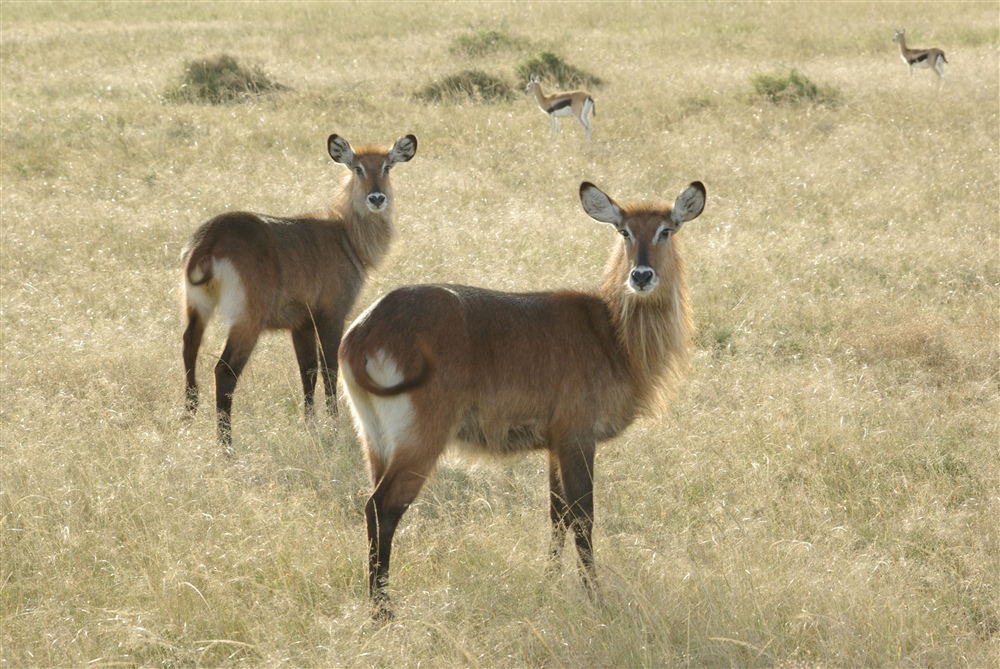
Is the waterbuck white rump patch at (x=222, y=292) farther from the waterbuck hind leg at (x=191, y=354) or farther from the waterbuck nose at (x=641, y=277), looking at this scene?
the waterbuck nose at (x=641, y=277)

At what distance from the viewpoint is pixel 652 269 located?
414cm

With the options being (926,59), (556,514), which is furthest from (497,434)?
(926,59)

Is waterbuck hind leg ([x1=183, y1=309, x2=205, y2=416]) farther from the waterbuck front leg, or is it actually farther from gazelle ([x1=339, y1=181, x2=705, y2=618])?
gazelle ([x1=339, y1=181, x2=705, y2=618])

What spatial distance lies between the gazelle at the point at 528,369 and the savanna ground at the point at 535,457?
1.35 feet

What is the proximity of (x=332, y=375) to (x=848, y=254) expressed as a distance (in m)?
4.32

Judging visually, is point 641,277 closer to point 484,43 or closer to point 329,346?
point 329,346

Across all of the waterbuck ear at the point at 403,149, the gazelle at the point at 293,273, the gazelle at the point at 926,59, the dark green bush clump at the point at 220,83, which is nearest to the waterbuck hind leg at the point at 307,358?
the gazelle at the point at 293,273

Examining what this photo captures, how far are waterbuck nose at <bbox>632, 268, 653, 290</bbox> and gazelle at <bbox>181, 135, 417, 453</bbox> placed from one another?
2.15 m

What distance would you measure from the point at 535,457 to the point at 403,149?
2684 millimetres

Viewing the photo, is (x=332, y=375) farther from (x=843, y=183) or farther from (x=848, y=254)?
(x=843, y=183)

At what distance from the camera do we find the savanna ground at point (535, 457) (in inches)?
140

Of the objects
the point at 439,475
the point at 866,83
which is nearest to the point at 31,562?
the point at 439,475

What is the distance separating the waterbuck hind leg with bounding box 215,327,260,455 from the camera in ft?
17.3

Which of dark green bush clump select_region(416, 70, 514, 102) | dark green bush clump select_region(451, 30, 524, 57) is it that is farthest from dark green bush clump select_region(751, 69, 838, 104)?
dark green bush clump select_region(451, 30, 524, 57)
